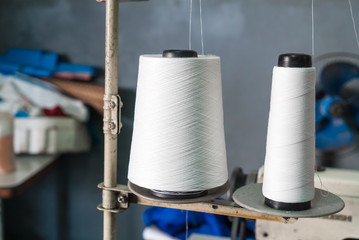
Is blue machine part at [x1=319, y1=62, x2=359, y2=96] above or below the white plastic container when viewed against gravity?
above

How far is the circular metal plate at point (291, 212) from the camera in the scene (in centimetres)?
82

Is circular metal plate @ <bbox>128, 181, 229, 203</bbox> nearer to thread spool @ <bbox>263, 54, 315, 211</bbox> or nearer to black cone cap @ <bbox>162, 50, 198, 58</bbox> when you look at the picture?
thread spool @ <bbox>263, 54, 315, 211</bbox>

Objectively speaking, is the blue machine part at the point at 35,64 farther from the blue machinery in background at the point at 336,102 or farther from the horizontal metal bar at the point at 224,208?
the horizontal metal bar at the point at 224,208

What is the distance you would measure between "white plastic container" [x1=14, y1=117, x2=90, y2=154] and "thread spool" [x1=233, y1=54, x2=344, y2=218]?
1.68m

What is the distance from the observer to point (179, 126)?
2.72 ft

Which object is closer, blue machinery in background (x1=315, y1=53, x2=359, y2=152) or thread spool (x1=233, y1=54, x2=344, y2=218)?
thread spool (x1=233, y1=54, x2=344, y2=218)

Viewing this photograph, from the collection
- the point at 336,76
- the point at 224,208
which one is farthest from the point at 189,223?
the point at 224,208

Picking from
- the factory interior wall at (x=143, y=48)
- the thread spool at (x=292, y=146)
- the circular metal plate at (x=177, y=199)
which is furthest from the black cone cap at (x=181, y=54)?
the factory interior wall at (x=143, y=48)

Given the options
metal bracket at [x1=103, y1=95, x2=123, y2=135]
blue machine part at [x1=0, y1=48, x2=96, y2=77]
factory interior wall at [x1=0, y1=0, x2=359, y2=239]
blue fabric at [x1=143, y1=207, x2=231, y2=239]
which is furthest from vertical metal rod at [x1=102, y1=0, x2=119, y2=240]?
blue machine part at [x1=0, y1=48, x2=96, y2=77]

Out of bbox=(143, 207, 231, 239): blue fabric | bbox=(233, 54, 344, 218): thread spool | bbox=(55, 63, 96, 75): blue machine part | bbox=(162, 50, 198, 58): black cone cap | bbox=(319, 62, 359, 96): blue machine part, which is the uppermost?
bbox=(55, 63, 96, 75): blue machine part

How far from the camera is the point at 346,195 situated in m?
1.40

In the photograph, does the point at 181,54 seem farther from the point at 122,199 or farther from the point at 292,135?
the point at 122,199

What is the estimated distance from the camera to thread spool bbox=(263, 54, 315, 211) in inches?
32.0

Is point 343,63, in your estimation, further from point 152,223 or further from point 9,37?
point 9,37
